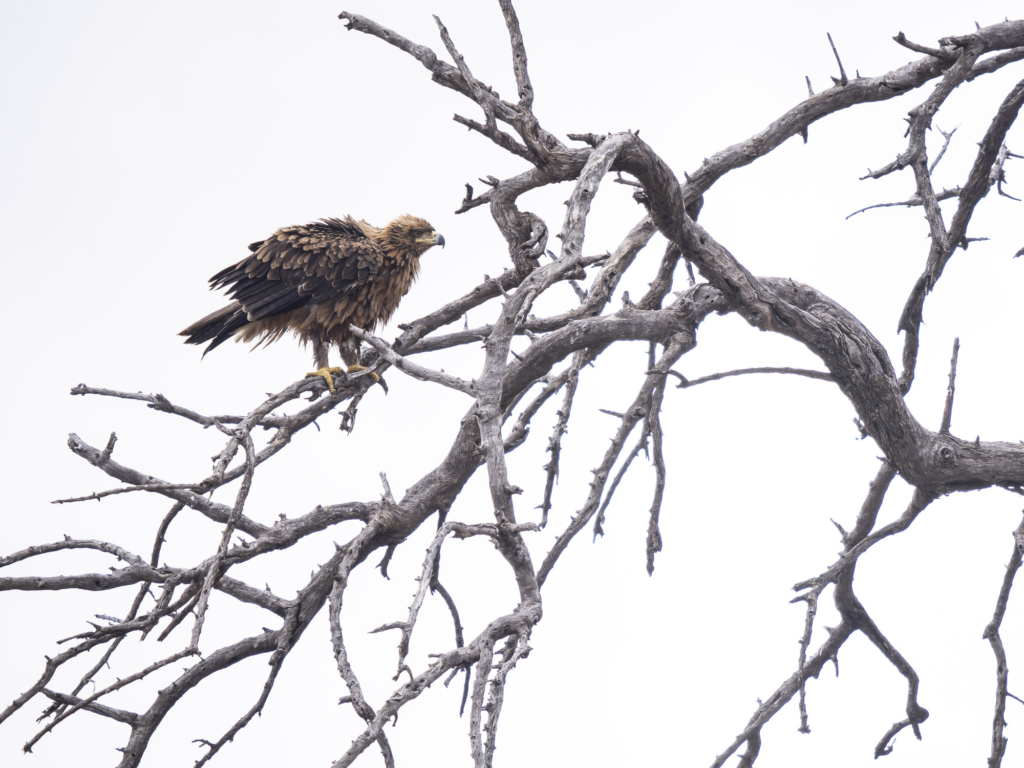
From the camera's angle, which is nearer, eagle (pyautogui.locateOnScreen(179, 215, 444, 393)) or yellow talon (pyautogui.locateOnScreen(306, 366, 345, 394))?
yellow talon (pyautogui.locateOnScreen(306, 366, 345, 394))

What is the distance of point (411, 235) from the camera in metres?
4.27

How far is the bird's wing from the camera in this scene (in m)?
3.73

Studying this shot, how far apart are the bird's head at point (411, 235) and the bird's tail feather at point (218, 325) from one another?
31.4 inches

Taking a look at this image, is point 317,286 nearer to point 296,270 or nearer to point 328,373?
point 296,270

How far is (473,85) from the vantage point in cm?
267

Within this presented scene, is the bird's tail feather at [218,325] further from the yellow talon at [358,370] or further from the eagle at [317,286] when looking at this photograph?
the yellow talon at [358,370]

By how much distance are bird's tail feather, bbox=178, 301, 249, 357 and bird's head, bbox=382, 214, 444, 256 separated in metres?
0.80

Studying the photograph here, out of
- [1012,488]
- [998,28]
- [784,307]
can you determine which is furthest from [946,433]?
[998,28]

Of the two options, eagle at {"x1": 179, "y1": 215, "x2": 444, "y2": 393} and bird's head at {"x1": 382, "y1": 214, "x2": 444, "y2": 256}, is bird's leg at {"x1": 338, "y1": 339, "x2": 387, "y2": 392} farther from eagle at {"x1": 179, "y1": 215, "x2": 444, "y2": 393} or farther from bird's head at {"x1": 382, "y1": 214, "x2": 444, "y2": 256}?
bird's head at {"x1": 382, "y1": 214, "x2": 444, "y2": 256}

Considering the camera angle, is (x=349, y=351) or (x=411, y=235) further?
(x=411, y=235)

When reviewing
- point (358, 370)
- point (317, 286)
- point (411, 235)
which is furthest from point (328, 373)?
point (411, 235)

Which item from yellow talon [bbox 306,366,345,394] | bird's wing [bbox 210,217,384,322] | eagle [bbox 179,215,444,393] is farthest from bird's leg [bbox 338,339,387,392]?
yellow talon [bbox 306,366,345,394]

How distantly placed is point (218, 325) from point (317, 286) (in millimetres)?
Answer: 415

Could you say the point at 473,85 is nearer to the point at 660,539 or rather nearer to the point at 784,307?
the point at 784,307
